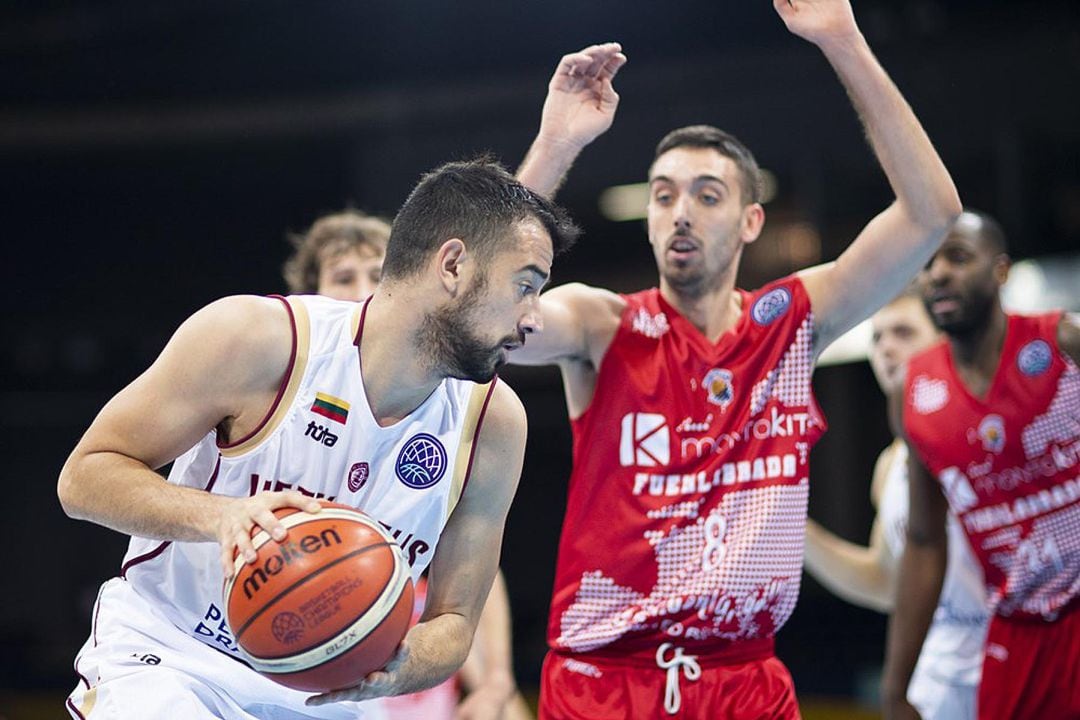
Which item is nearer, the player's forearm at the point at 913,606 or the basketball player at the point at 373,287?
the basketball player at the point at 373,287

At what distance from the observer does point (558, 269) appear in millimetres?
17094

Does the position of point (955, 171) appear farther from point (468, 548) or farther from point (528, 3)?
point (468, 548)

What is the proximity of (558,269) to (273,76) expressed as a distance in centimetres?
426

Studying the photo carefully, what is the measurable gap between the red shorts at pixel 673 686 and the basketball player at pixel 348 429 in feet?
2.53

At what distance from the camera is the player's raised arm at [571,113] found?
4164mm

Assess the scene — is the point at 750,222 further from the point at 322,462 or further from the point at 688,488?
the point at 322,462

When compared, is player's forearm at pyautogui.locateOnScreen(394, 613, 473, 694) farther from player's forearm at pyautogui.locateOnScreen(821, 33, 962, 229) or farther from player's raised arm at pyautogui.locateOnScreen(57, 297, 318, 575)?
player's forearm at pyautogui.locateOnScreen(821, 33, 962, 229)

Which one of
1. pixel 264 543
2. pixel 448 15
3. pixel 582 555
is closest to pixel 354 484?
pixel 264 543

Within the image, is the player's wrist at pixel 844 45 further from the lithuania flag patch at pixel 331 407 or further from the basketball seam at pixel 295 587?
the basketball seam at pixel 295 587

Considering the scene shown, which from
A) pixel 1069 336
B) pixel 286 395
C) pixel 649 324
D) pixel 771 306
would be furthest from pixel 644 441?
pixel 1069 336

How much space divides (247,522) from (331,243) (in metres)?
2.64

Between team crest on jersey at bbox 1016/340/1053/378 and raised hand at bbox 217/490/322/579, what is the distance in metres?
3.25

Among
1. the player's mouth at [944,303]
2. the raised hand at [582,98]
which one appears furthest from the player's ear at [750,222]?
the player's mouth at [944,303]

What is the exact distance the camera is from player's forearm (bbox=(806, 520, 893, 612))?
6180mm
